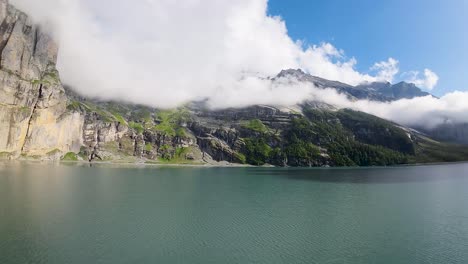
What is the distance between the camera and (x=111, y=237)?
52812 millimetres

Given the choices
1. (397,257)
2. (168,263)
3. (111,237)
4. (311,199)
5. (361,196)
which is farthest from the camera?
(361,196)

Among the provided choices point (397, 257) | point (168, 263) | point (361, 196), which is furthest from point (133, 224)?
point (361, 196)

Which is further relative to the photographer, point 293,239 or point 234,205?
point 234,205

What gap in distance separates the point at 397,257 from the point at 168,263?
3165 centimetres

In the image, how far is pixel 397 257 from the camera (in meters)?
45.8

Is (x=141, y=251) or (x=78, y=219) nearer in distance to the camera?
(x=141, y=251)

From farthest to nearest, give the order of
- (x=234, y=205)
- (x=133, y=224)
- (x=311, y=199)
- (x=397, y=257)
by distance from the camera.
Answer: (x=311, y=199) → (x=234, y=205) → (x=133, y=224) → (x=397, y=257)

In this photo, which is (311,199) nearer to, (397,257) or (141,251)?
(397,257)

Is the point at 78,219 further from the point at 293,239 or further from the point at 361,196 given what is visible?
the point at 361,196

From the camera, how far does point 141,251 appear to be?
Answer: 153ft

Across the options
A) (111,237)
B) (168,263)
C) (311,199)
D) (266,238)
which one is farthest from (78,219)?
(311,199)

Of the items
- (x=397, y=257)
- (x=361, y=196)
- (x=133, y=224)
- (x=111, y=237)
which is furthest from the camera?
(x=361, y=196)

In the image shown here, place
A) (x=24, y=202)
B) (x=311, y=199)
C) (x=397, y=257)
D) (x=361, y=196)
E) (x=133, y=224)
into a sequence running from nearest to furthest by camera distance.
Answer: (x=397, y=257)
(x=133, y=224)
(x=24, y=202)
(x=311, y=199)
(x=361, y=196)

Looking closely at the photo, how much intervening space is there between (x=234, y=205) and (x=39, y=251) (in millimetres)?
49566
